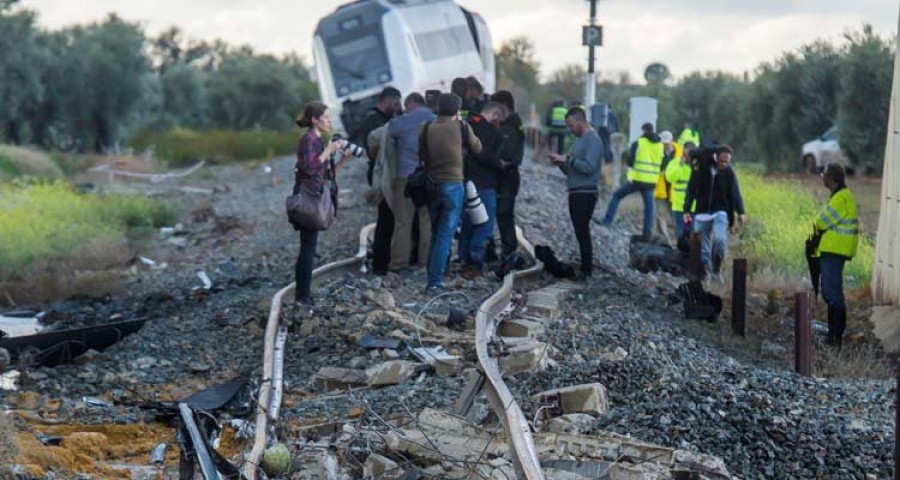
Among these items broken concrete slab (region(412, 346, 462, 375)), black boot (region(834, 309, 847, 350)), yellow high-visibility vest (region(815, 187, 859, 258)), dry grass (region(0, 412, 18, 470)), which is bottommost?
black boot (region(834, 309, 847, 350))

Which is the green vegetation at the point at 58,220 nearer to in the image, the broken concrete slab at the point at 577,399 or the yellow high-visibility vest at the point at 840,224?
the yellow high-visibility vest at the point at 840,224

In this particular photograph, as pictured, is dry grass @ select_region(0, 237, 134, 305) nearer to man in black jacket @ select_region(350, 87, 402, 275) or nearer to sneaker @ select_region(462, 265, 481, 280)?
man in black jacket @ select_region(350, 87, 402, 275)

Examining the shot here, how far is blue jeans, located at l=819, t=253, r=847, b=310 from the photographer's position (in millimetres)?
12719

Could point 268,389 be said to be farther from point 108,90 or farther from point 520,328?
point 108,90

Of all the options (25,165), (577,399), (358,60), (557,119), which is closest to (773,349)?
(577,399)

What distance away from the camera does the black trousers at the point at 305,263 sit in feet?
39.6

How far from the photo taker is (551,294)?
12.8m

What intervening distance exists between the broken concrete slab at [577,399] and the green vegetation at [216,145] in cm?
4472

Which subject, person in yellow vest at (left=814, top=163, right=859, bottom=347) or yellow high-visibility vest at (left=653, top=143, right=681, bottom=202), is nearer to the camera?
person in yellow vest at (left=814, top=163, right=859, bottom=347)

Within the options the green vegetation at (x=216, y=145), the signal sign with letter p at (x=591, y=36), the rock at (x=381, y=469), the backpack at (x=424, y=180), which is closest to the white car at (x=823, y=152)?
the signal sign with letter p at (x=591, y=36)

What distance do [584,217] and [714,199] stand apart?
2.93m

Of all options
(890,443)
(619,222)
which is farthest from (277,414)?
(619,222)

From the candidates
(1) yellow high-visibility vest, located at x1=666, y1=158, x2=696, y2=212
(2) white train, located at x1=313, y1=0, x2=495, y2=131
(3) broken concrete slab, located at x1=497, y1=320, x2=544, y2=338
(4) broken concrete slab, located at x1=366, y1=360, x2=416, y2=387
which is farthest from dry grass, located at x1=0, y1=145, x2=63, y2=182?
(4) broken concrete slab, located at x1=366, y1=360, x2=416, y2=387

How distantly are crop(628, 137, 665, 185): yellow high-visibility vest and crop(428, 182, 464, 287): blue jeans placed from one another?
698 cm
